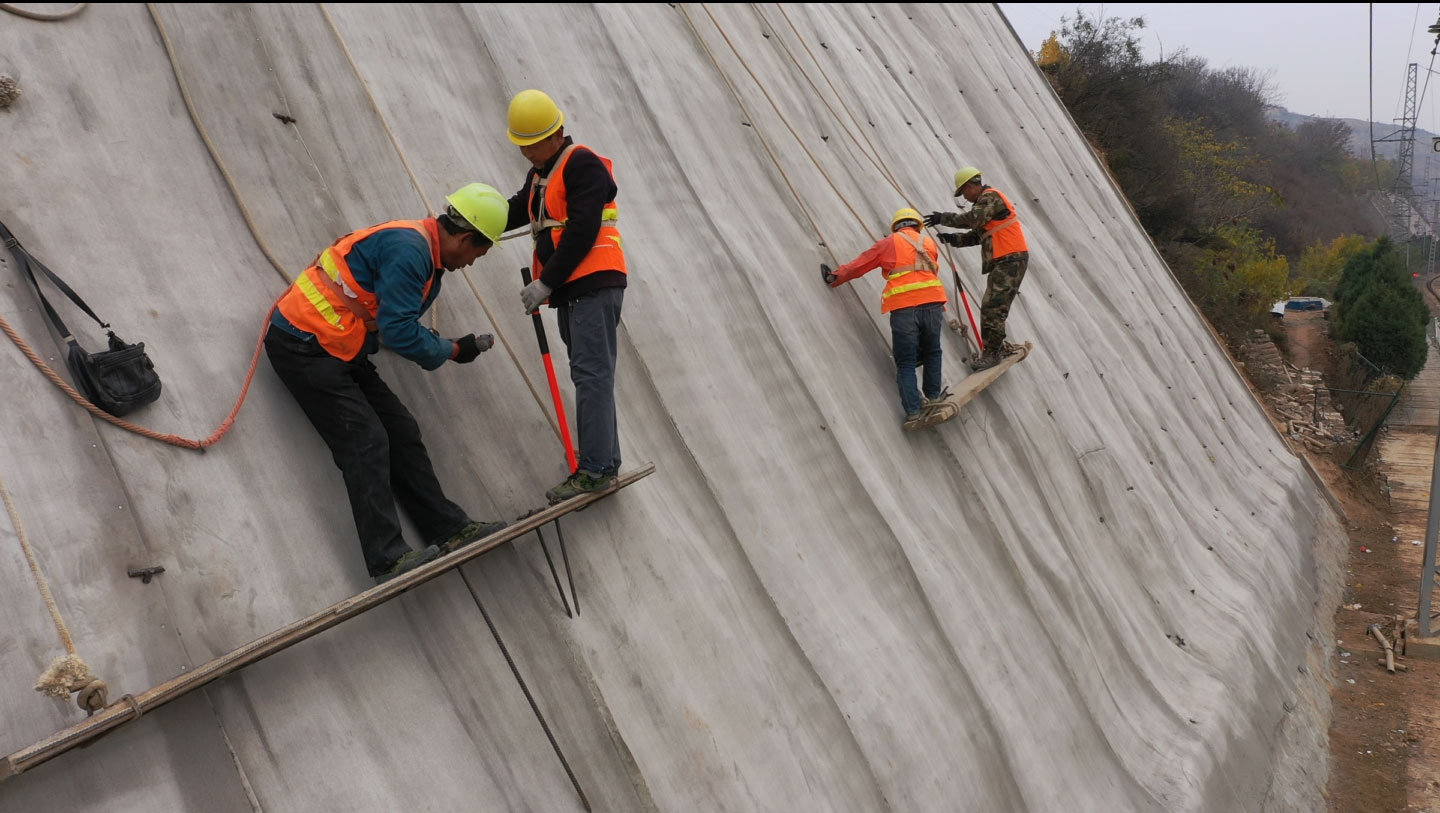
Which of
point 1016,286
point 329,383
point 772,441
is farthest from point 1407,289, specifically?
point 329,383

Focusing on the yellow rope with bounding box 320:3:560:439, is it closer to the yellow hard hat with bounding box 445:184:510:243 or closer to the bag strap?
the yellow hard hat with bounding box 445:184:510:243

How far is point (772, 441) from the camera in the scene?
505 centimetres

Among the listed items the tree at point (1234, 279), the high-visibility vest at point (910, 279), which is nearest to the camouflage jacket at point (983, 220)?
the high-visibility vest at point (910, 279)

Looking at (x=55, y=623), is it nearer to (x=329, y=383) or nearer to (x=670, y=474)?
(x=329, y=383)

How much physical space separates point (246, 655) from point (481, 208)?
1748 millimetres

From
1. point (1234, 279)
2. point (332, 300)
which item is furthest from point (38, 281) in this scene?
point (1234, 279)

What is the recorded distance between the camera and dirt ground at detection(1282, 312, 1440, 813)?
756 cm

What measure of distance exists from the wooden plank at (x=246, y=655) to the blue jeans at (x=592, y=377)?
355mm

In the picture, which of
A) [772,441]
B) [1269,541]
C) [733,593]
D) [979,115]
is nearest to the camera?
[733,593]

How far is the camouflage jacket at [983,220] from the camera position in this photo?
6930 millimetres

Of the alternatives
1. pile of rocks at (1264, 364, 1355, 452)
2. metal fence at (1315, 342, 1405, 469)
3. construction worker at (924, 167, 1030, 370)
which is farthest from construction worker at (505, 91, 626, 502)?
pile of rocks at (1264, 364, 1355, 452)

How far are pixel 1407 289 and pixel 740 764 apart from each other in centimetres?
2909

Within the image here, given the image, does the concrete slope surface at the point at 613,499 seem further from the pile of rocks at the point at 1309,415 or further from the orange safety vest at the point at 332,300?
the pile of rocks at the point at 1309,415

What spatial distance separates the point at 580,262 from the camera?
367 cm
